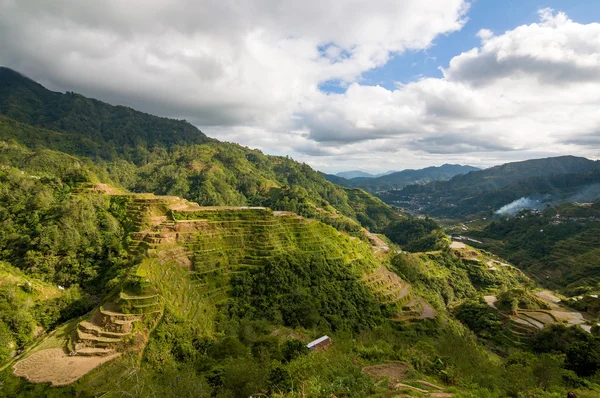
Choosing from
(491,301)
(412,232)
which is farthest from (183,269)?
(412,232)

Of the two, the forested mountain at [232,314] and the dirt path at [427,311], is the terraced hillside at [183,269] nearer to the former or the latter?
the forested mountain at [232,314]

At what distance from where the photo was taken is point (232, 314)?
120 ft

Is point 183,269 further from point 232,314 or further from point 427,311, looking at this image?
point 427,311

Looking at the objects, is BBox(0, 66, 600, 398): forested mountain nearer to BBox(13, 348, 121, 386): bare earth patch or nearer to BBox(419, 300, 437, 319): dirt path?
BBox(13, 348, 121, 386): bare earth patch

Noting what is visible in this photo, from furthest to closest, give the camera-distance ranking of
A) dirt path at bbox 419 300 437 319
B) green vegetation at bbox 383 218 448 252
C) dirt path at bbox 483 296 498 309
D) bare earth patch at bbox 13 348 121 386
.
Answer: green vegetation at bbox 383 218 448 252, dirt path at bbox 483 296 498 309, dirt path at bbox 419 300 437 319, bare earth patch at bbox 13 348 121 386

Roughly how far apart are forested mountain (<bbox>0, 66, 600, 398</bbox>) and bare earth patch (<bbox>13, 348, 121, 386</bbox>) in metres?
0.12

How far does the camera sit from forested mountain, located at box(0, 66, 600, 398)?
21078 millimetres

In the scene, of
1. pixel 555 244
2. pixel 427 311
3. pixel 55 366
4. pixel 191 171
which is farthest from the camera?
pixel 191 171

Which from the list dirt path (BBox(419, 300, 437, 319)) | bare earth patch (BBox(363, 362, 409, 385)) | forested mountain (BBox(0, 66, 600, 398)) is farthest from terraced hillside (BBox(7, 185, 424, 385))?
bare earth patch (BBox(363, 362, 409, 385))

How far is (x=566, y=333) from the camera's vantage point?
1594 inches

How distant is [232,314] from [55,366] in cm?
1736

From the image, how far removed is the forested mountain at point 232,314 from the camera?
2108 cm

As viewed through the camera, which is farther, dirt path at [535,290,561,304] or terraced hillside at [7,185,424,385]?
dirt path at [535,290,561,304]

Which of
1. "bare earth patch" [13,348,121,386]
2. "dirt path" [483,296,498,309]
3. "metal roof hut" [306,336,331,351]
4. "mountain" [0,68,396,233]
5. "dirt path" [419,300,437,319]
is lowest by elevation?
"dirt path" [483,296,498,309]
